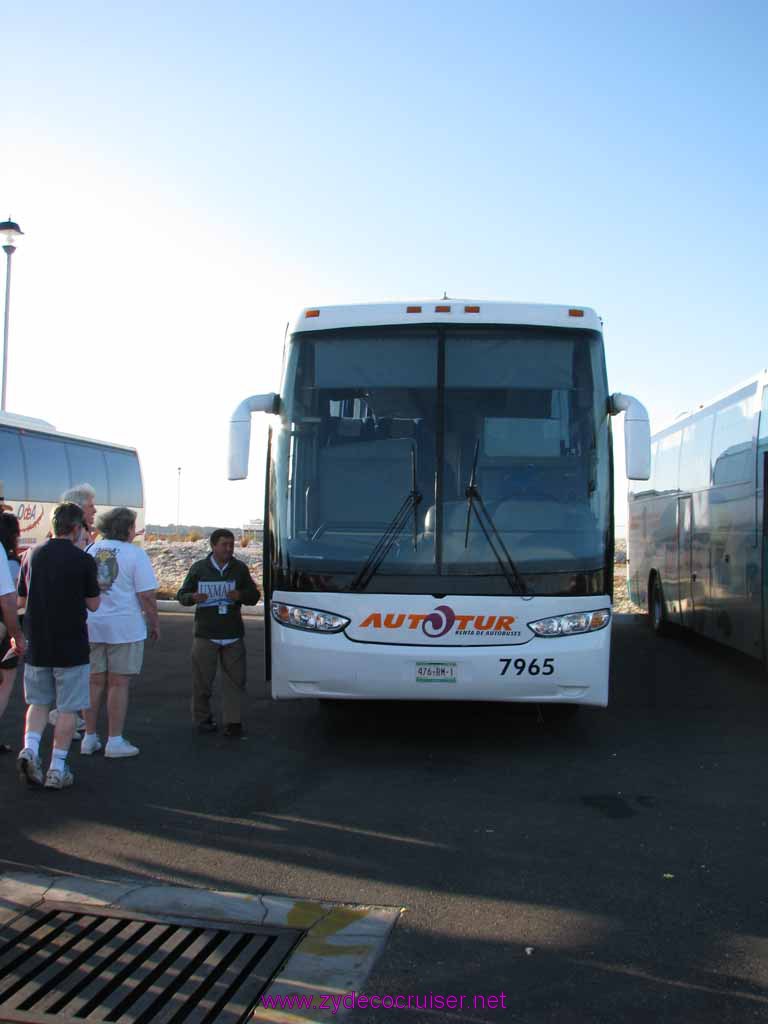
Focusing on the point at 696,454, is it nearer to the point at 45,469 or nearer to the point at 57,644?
the point at 57,644

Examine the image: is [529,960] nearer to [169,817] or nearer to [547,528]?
[169,817]

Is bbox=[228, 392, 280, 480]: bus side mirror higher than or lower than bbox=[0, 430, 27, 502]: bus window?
lower

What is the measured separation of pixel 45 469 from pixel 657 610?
38.9 feet

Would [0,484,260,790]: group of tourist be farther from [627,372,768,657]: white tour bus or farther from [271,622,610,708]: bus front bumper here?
[627,372,768,657]: white tour bus

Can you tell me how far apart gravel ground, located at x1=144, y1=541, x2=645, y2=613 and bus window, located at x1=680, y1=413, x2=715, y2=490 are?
695 cm

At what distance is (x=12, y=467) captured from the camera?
64.1ft

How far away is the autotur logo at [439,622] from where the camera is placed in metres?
7.71

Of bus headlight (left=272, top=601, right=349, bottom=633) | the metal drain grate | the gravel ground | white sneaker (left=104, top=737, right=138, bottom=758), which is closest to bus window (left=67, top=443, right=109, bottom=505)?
the gravel ground

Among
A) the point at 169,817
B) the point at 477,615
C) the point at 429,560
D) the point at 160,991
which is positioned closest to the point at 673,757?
the point at 477,615

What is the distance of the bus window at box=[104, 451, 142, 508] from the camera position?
23.4m

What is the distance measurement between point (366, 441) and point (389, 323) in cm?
99

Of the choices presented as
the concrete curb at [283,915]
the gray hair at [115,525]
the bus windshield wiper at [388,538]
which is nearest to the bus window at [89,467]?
the gray hair at [115,525]

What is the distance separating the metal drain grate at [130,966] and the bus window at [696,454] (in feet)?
36.5

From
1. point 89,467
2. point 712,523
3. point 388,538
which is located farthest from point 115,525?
point 89,467
